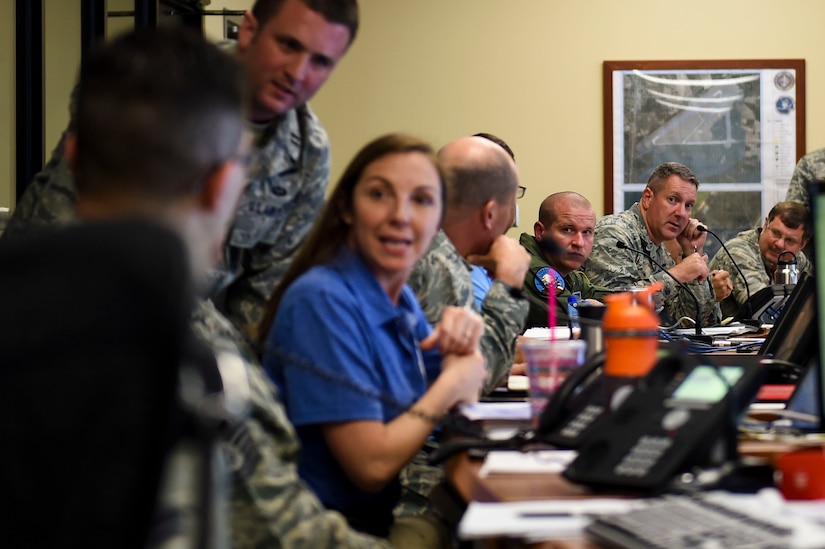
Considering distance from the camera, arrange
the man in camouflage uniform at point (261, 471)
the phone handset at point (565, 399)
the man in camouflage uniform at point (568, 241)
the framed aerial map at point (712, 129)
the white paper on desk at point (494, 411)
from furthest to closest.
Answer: the framed aerial map at point (712, 129) < the man in camouflage uniform at point (568, 241) < the white paper on desk at point (494, 411) < the phone handset at point (565, 399) < the man in camouflage uniform at point (261, 471)

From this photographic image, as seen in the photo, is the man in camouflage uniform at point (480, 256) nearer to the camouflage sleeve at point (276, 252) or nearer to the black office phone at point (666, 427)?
the camouflage sleeve at point (276, 252)

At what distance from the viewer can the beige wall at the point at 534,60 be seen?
6.52 m

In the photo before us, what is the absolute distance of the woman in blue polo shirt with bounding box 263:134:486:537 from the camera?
5.18 ft

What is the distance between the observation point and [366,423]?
5.17 ft

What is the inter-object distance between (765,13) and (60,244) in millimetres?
6590

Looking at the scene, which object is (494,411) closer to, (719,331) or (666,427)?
(666,427)

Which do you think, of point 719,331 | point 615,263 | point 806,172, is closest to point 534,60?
point 806,172

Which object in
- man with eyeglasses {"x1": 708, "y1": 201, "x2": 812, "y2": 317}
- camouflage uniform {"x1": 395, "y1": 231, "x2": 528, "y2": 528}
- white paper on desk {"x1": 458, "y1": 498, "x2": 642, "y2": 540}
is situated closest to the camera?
white paper on desk {"x1": 458, "y1": 498, "x2": 642, "y2": 540}

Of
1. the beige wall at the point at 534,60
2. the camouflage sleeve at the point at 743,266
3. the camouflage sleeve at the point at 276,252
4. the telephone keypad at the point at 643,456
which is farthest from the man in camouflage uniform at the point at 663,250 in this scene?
the telephone keypad at the point at 643,456

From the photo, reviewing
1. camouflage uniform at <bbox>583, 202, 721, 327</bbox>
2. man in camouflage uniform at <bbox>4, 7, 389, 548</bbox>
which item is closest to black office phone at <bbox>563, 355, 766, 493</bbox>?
man in camouflage uniform at <bbox>4, 7, 389, 548</bbox>

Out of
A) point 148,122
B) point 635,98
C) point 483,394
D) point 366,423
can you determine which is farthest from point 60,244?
point 635,98

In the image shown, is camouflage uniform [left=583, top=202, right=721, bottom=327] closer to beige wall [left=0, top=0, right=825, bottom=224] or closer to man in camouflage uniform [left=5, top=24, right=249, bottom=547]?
beige wall [left=0, top=0, right=825, bottom=224]

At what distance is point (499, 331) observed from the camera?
225cm

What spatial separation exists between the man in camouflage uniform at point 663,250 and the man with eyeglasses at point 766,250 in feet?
0.76
